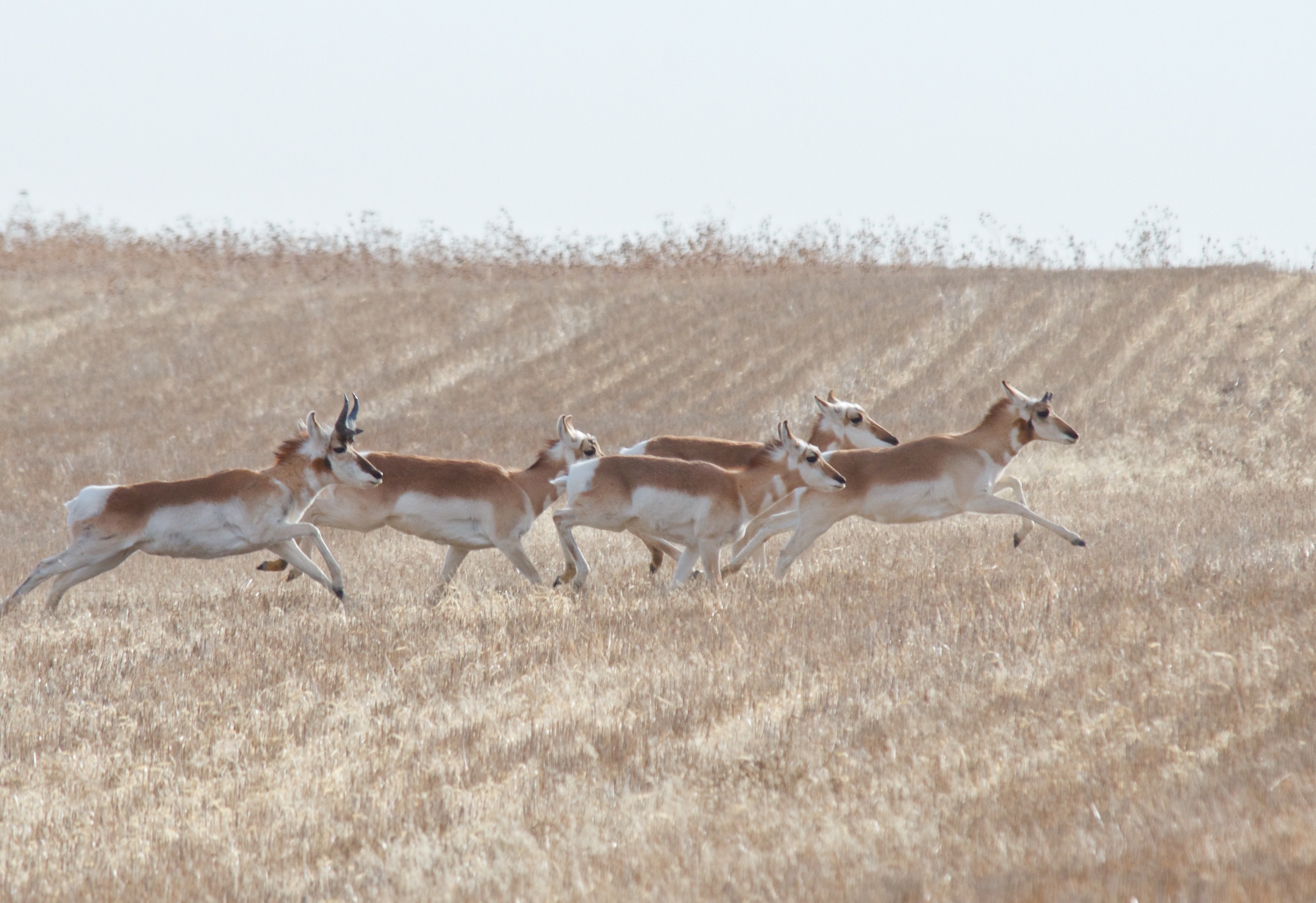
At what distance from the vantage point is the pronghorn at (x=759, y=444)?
12719 millimetres

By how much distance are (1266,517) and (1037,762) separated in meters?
8.17

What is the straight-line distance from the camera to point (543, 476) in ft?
38.8

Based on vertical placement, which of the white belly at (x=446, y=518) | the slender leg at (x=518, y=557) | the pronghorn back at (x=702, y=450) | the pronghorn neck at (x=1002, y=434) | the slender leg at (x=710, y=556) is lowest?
the slender leg at (x=518, y=557)

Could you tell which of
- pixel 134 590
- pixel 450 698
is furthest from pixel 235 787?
pixel 134 590

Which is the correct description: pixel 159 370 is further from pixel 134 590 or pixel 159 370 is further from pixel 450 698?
pixel 450 698

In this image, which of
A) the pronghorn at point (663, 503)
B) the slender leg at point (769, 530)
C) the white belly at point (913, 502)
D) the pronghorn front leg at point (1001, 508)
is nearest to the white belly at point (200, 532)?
the pronghorn at point (663, 503)

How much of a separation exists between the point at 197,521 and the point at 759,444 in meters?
5.52

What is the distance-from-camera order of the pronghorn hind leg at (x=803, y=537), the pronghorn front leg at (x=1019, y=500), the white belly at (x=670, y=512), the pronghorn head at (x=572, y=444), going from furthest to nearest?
1. the pronghorn head at (x=572, y=444)
2. the pronghorn front leg at (x=1019, y=500)
3. the pronghorn hind leg at (x=803, y=537)
4. the white belly at (x=670, y=512)

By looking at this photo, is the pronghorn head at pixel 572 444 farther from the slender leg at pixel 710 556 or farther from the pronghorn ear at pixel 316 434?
the pronghorn ear at pixel 316 434

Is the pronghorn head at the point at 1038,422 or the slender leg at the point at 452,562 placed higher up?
the pronghorn head at the point at 1038,422

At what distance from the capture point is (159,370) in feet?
92.9

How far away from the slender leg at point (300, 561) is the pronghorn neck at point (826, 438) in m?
5.24

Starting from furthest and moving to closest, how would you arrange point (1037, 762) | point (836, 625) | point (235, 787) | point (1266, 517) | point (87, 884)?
point (1266, 517), point (836, 625), point (235, 787), point (1037, 762), point (87, 884)

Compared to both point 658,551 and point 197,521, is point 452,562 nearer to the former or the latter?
point 658,551
